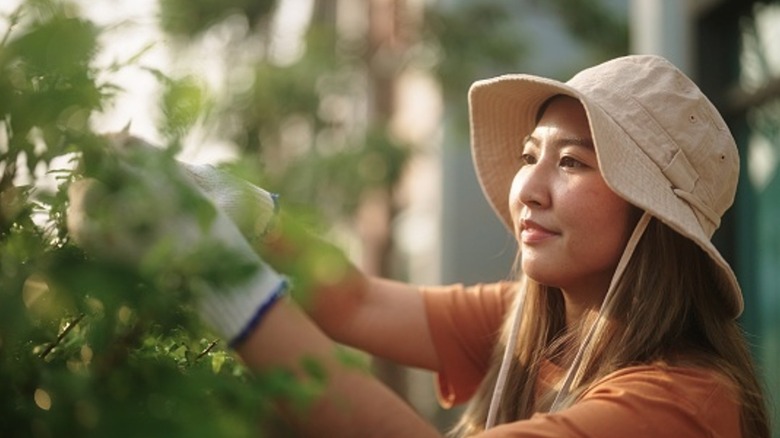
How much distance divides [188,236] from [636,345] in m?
1.14

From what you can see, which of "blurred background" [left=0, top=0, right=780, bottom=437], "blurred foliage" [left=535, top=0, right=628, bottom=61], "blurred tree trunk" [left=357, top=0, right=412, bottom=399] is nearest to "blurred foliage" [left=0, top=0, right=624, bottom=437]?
"blurred background" [left=0, top=0, right=780, bottom=437]

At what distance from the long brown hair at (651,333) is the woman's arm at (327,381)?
74 centimetres

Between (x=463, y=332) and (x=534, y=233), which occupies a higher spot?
(x=534, y=233)

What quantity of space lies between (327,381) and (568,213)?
963 mm

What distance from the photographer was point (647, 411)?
1816mm

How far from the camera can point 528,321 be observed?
7.66 feet

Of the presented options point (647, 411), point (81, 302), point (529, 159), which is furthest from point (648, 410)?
point (81, 302)

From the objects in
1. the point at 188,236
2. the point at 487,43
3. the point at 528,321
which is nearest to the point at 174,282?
the point at 188,236

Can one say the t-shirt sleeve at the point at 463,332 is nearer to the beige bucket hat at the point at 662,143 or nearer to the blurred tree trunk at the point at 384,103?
the beige bucket hat at the point at 662,143

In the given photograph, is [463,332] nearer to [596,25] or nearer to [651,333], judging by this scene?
[651,333]

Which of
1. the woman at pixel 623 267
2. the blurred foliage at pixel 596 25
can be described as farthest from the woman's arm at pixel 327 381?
the blurred foliage at pixel 596 25

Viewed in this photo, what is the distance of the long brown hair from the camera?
81.6 inches

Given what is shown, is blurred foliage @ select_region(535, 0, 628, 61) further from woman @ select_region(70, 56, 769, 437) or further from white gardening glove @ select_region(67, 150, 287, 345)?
white gardening glove @ select_region(67, 150, 287, 345)

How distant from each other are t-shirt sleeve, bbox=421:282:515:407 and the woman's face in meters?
0.38
